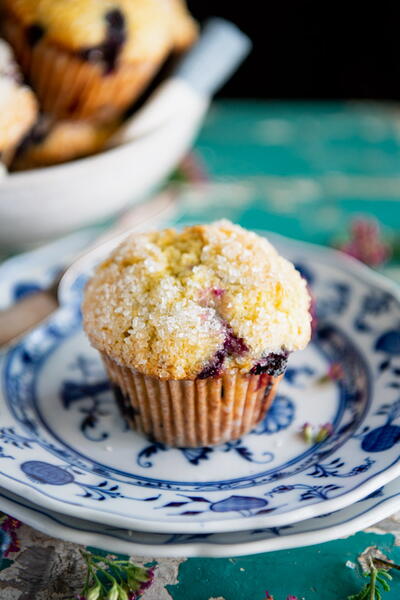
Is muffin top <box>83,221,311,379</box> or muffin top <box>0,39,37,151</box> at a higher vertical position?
muffin top <box>0,39,37,151</box>

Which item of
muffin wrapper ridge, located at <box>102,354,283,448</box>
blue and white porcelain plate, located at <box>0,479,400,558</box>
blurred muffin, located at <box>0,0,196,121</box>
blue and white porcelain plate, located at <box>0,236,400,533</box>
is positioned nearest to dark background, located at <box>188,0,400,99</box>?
blurred muffin, located at <box>0,0,196,121</box>

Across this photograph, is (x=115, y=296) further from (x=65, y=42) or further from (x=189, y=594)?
(x=65, y=42)

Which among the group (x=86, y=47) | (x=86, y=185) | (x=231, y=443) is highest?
(x=86, y=47)

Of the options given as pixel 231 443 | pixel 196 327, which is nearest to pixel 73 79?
pixel 196 327

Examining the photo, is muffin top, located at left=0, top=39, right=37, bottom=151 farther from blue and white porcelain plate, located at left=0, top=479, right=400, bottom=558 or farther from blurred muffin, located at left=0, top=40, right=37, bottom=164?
blue and white porcelain plate, located at left=0, top=479, right=400, bottom=558

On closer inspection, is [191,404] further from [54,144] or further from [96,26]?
[96,26]

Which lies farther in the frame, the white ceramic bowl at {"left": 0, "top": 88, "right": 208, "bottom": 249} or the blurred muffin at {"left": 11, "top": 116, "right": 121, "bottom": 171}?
the blurred muffin at {"left": 11, "top": 116, "right": 121, "bottom": 171}
